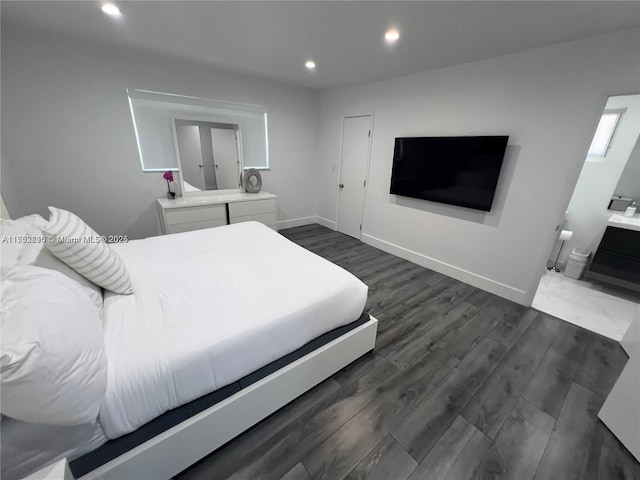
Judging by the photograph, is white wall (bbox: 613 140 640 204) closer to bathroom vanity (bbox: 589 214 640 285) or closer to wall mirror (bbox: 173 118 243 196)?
bathroom vanity (bbox: 589 214 640 285)

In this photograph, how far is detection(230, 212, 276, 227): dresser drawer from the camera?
11.7 ft

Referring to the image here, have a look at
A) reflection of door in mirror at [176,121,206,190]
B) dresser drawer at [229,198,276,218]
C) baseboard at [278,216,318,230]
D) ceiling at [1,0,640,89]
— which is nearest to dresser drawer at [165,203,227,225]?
dresser drawer at [229,198,276,218]

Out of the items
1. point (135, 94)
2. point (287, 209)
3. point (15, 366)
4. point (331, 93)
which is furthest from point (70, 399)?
point (331, 93)

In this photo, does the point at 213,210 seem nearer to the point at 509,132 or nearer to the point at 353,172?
the point at 353,172

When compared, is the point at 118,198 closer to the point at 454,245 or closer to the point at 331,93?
the point at 331,93

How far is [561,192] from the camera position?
2.24 metres

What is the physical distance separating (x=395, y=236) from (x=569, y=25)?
2.54 meters

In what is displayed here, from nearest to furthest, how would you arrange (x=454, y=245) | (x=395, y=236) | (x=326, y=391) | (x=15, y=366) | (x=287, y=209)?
(x=15, y=366), (x=326, y=391), (x=454, y=245), (x=395, y=236), (x=287, y=209)

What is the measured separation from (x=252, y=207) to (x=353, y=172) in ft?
5.84

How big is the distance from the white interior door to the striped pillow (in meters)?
3.37

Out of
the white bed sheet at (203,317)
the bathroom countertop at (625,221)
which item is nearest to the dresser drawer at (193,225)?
the white bed sheet at (203,317)

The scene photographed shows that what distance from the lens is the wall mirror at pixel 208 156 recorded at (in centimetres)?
331

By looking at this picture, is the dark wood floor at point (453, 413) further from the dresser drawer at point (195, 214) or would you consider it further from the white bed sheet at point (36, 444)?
the dresser drawer at point (195, 214)

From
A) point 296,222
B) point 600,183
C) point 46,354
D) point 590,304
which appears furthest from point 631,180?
point 46,354
